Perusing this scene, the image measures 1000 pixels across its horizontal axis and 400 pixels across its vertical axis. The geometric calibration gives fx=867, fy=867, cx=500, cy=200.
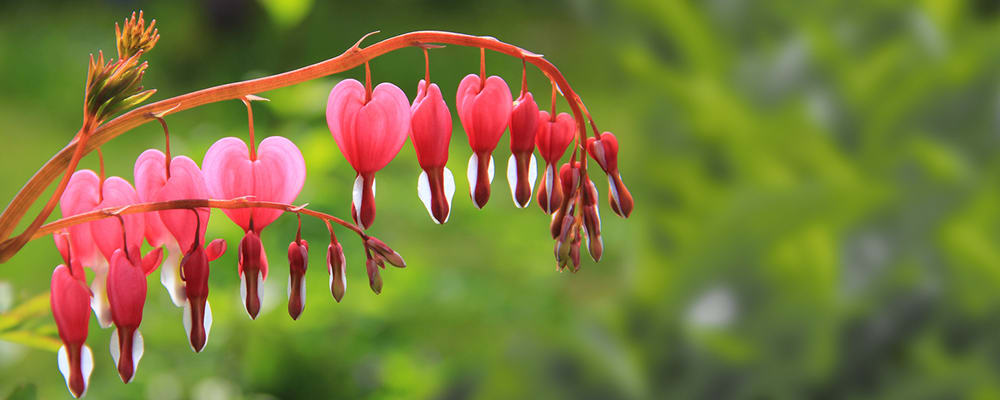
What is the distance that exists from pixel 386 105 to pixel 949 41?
3.56ft

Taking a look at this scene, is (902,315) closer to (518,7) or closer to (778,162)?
(778,162)

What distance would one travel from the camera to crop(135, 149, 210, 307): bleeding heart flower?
0.34 m

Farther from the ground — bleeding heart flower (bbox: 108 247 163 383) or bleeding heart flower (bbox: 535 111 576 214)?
bleeding heart flower (bbox: 535 111 576 214)

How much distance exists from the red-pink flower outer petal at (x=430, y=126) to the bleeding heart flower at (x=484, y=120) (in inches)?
0.4

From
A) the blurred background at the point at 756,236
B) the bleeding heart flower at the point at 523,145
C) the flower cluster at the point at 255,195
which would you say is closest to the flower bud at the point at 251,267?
the flower cluster at the point at 255,195

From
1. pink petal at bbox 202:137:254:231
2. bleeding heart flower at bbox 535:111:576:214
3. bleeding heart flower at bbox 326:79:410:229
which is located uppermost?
bleeding heart flower at bbox 535:111:576:214

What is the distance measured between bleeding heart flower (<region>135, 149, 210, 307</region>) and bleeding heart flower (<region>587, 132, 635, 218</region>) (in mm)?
163

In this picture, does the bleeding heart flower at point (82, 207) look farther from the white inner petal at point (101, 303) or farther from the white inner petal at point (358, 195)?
the white inner petal at point (358, 195)

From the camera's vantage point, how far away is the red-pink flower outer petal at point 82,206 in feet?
1.25

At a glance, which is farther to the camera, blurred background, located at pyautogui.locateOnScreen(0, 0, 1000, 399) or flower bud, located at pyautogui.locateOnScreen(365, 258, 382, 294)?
blurred background, located at pyautogui.locateOnScreen(0, 0, 1000, 399)

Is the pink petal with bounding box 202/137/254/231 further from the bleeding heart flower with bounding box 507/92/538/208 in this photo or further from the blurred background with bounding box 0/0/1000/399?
the blurred background with bounding box 0/0/1000/399

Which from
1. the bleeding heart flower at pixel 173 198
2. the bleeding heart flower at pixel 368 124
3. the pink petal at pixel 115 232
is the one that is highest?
the bleeding heart flower at pixel 368 124

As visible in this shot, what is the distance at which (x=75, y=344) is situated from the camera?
1.08 ft

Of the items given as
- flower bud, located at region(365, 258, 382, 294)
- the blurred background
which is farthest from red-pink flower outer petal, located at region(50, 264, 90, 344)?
the blurred background
